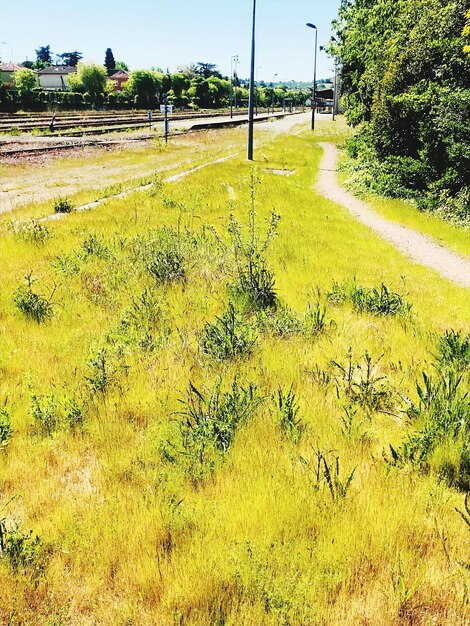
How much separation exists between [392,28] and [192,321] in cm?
1847

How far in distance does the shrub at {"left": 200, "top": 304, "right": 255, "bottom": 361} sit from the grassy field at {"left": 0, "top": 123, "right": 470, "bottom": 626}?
27 mm

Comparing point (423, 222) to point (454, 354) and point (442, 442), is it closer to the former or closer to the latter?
point (454, 354)

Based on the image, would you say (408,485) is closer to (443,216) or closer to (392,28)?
(443,216)

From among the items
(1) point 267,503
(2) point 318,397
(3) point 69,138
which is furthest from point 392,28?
(3) point 69,138

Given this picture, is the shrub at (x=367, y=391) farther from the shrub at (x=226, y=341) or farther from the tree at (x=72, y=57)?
the tree at (x=72, y=57)

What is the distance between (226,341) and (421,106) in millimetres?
12342

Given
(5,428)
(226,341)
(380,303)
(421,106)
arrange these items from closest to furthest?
(5,428) → (226,341) → (380,303) → (421,106)

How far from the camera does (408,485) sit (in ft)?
9.25

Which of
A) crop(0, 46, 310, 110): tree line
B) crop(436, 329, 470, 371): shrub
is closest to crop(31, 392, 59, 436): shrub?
crop(436, 329, 470, 371): shrub

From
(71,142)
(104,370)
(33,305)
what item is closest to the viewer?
(104,370)

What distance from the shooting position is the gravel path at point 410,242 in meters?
8.91

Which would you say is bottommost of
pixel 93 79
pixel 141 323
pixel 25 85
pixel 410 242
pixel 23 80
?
pixel 141 323

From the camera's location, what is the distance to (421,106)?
1340 cm

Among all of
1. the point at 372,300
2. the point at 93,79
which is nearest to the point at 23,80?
the point at 93,79
